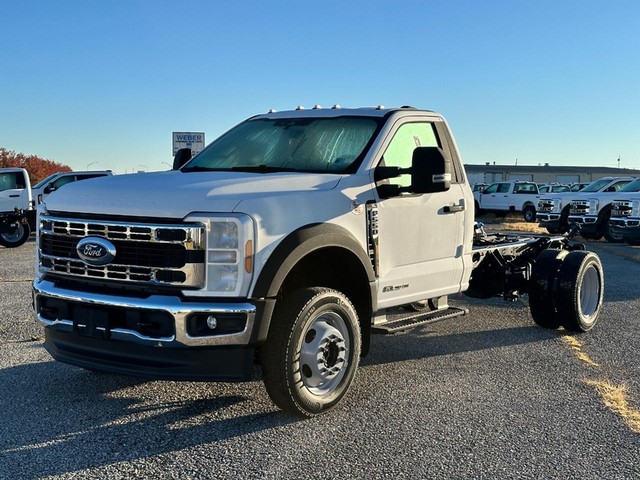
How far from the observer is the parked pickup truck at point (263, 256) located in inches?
175

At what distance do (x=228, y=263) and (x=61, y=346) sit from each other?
4.67ft

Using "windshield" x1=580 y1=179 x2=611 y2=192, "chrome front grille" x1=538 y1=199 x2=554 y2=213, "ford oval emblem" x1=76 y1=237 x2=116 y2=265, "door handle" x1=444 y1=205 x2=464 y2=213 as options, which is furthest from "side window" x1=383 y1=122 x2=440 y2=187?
"chrome front grille" x1=538 y1=199 x2=554 y2=213

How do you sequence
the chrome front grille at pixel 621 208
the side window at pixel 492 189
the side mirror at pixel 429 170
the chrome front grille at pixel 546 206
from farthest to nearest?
the side window at pixel 492 189 < the chrome front grille at pixel 546 206 < the chrome front grille at pixel 621 208 < the side mirror at pixel 429 170

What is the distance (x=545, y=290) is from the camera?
25.6 ft

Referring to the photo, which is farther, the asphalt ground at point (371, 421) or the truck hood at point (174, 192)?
the truck hood at point (174, 192)

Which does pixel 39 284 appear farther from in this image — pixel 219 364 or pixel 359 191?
Result: pixel 359 191

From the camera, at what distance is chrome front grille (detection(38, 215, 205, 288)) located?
14.5 feet

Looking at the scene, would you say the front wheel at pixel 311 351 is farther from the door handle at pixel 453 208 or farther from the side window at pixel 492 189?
the side window at pixel 492 189

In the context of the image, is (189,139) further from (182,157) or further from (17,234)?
(182,157)

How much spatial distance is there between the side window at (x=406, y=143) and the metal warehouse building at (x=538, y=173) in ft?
220

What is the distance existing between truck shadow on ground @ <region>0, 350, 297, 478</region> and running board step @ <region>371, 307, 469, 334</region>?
3.55 ft

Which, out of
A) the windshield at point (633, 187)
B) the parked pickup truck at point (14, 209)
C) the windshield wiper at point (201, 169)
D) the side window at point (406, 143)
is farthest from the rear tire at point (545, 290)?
the parked pickup truck at point (14, 209)

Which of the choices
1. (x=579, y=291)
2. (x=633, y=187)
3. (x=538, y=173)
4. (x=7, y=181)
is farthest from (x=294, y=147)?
(x=538, y=173)

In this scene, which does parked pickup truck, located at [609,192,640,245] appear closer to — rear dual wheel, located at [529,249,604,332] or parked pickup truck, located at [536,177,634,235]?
parked pickup truck, located at [536,177,634,235]
